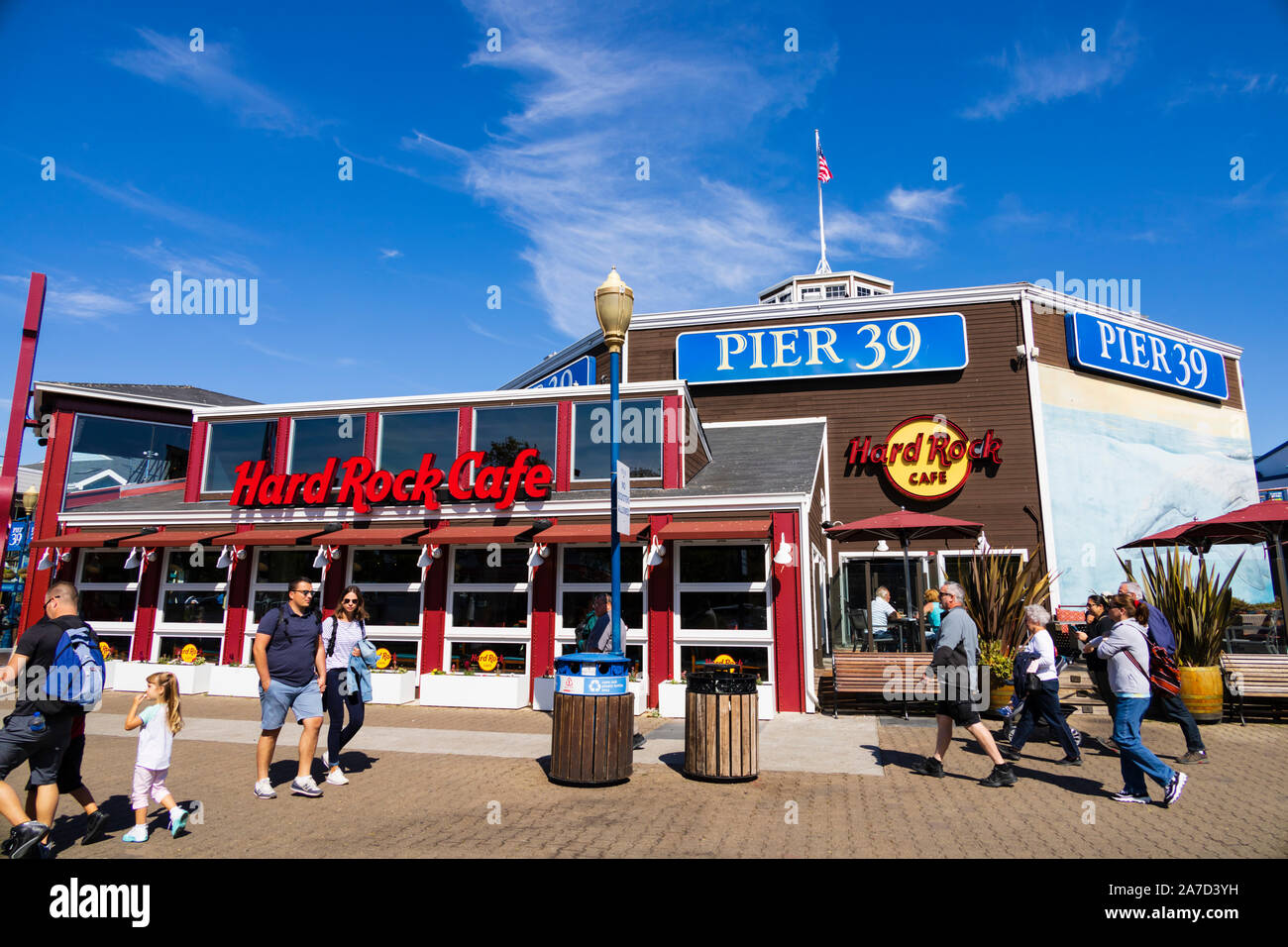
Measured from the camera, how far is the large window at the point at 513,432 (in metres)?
15.0

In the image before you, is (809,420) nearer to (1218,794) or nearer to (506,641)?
(506,641)

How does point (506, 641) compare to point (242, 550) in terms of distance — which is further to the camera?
point (242, 550)

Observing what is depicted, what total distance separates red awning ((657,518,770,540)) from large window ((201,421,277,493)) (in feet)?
30.2

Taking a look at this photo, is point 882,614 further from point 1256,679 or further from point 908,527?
point 1256,679

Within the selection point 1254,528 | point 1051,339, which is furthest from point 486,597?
point 1051,339

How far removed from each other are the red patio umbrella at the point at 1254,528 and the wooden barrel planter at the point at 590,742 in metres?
9.95

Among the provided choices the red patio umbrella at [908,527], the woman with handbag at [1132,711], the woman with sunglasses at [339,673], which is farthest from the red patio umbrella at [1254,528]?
the woman with sunglasses at [339,673]

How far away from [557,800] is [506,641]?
6.73 m

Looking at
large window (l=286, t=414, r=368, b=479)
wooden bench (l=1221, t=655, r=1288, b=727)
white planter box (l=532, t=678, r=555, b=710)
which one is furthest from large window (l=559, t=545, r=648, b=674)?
wooden bench (l=1221, t=655, r=1288, b=727)

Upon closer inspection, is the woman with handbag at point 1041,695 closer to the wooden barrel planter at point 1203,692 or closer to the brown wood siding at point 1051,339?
the wooden barrel planter at point 1203,692

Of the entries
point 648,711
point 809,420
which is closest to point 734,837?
point 648,711

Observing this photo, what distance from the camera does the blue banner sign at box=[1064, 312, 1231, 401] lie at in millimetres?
20922
